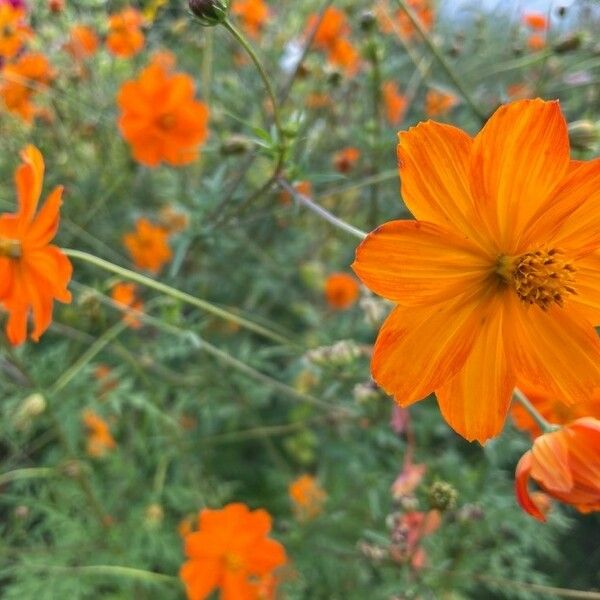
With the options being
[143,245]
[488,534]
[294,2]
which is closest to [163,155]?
Answer: [143,245]

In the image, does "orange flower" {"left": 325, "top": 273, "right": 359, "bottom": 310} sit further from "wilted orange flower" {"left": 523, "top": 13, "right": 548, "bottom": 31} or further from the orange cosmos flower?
the orange cosmos flower

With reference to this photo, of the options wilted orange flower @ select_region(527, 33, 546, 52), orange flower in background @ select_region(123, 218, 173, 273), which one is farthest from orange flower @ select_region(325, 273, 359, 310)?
wilted orange flower @ select_region(527, 33, 546, 52)

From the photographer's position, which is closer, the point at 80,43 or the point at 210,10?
the point at 210,10

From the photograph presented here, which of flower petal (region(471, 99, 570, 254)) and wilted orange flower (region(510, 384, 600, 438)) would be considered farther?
wilted orange flower (region(510, 384, 600, 438))

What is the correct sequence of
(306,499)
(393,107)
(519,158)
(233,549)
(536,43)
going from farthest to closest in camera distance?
(536,43)
(393,107)
(306,499)
(233,549)
(519,158)

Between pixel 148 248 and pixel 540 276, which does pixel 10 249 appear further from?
pixel 148 248

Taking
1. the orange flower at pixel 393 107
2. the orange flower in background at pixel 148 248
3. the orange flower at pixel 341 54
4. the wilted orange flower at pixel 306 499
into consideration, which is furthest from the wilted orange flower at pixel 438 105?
the wilted orange flower at pixel 306 499

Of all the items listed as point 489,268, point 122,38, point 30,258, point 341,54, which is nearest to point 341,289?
point 341,54
